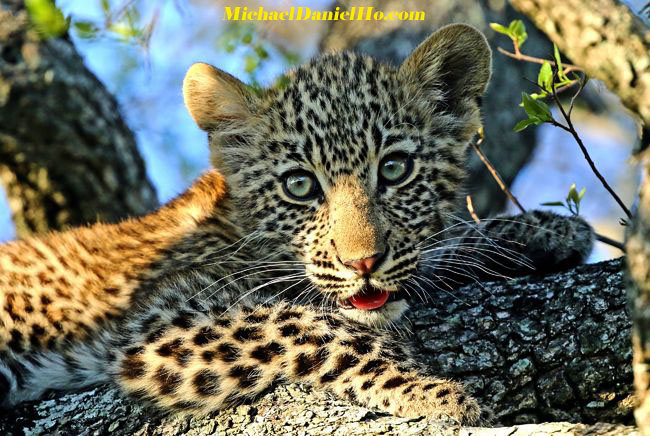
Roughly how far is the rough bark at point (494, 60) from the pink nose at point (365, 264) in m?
4.13

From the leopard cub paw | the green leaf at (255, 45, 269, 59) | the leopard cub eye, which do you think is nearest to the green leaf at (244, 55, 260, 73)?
the green leaf at (255, 45, 269, 59)

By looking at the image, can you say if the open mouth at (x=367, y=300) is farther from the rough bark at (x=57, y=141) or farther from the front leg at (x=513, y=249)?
the rough bark at (x=57, y=141)

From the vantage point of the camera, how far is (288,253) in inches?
244

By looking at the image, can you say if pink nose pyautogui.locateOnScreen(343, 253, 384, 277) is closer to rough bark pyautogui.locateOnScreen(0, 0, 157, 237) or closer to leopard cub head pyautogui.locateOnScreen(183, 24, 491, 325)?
leopard cub head pyautogui.locateOnScreen(183, 24, 491, 325)

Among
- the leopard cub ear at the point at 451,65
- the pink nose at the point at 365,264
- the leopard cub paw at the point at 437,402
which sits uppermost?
the leopard cub ear at the point at 451,65

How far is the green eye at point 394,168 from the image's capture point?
20.1ft

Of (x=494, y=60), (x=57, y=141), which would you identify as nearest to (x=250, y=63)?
(x=57, y=141)

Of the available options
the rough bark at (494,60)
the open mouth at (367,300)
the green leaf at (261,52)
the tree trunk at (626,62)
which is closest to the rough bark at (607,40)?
the tree trunk at (626,62)

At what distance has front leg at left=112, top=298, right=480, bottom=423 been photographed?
16.4 feet

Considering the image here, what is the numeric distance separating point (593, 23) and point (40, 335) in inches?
178

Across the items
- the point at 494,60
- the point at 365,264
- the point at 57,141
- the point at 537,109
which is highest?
the point at 494,60

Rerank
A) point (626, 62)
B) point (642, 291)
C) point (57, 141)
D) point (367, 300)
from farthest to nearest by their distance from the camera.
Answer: point (57, 141), point (367, 300), point (626, 62), point (642, 291)

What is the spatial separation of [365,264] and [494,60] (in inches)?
196

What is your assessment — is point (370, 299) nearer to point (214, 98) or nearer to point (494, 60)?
point (214, 98)
